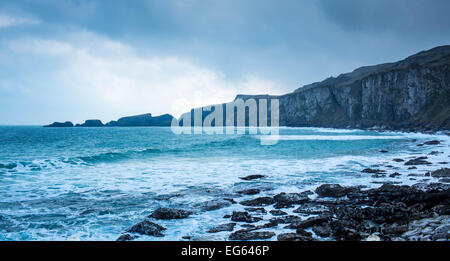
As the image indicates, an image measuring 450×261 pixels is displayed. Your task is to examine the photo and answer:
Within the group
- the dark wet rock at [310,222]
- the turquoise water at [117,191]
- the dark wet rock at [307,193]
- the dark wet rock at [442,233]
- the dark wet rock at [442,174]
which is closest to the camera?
the dark wet rock at [442,233]

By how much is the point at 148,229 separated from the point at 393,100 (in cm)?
10176

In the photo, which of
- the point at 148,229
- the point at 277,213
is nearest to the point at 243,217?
the point at 277,213

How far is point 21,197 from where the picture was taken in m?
10.8

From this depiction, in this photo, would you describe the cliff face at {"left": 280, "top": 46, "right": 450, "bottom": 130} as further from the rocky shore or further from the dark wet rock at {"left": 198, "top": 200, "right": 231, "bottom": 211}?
the dark wet rock at {"left": 198, "top": 200, "right": 231, "bottom": 211}

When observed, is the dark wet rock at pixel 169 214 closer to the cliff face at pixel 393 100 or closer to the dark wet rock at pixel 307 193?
the dark wet rock at pixel 307 193

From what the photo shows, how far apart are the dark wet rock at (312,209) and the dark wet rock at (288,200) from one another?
17.8 inches

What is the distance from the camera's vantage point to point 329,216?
7402 mm

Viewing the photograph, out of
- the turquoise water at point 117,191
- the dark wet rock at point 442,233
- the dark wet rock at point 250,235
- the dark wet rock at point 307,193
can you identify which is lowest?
the turquoise water at point 117,191

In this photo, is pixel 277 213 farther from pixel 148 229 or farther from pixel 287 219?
pixel 148 229

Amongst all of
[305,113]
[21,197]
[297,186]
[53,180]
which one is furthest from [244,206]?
[305,113]

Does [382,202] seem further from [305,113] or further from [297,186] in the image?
[305,113]

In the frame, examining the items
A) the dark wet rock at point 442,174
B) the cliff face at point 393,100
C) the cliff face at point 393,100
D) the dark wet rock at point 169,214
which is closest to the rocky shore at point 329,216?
the dark wet rock at point 169,214

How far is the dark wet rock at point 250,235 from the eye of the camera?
248 inches
